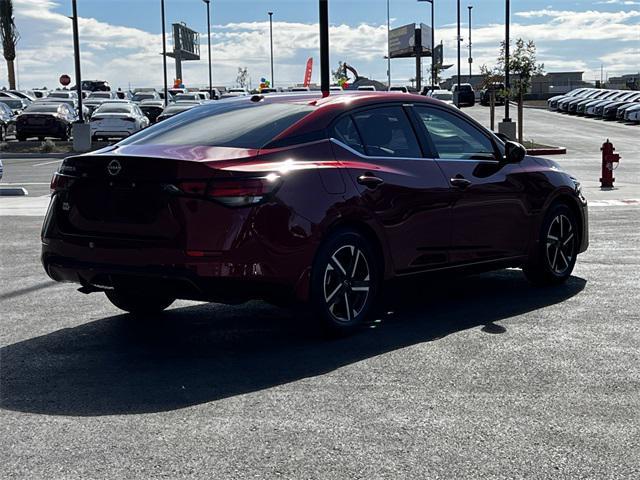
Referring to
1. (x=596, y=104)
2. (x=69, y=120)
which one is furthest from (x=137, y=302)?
(x=596, y=104)

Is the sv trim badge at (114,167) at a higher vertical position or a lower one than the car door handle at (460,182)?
higher

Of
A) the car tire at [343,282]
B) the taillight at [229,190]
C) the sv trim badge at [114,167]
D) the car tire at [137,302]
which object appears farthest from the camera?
the car tire at [137,302]

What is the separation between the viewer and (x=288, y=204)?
6.15 meters

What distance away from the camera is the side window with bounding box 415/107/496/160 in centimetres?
760

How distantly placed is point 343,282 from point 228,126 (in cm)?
132

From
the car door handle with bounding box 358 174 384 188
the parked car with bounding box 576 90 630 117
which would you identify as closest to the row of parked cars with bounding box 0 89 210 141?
the car door handle with bounding box 358 174 384 188

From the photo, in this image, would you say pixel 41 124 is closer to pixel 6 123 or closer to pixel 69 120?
pixel 69 120

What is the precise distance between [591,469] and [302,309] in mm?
2674

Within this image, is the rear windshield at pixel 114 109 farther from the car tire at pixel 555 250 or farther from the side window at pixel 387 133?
the side window at pixel 387 133

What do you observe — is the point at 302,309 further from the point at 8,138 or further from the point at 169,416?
the point at 8,138

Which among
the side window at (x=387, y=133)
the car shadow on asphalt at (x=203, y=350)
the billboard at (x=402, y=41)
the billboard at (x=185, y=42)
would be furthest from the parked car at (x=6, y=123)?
the billboard at (x=402, y=41)

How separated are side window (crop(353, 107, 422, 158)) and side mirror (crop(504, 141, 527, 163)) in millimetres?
1056

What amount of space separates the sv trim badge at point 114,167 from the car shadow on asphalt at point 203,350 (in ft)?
3.76

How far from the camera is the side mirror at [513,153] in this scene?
8061 millimetres
